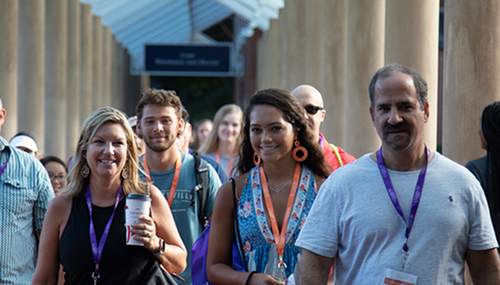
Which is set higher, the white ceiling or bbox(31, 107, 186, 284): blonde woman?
the white ceiling

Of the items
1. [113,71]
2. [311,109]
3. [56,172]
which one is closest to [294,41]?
[56,172]

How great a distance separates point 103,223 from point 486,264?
2.01 meters

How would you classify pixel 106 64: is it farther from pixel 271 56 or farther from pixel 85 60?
pixel 271 56

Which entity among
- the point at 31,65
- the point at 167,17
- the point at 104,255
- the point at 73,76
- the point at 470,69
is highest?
the point at 167,17

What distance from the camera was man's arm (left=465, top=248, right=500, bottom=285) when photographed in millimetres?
2796

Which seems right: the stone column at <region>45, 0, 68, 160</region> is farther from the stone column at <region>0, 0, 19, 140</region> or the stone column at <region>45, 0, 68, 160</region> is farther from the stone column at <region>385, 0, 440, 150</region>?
the stone column at <region>385, 0, 440, 150</region>

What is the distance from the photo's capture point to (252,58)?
103ft

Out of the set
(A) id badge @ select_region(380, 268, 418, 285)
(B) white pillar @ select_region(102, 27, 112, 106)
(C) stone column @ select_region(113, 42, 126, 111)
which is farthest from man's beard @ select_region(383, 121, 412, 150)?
(C) stone column @ select_region(113, 42, 126, 111)

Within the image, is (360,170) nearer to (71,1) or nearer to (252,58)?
(71,1)

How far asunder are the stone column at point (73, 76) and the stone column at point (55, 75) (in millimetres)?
1675

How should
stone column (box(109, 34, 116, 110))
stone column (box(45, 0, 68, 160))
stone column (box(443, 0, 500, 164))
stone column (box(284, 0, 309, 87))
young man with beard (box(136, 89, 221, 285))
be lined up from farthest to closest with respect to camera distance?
stone column (box(109, 34, 116, 110)) < stone column (box(45, 0, 68, 160)) < stone column (box(284, 0, 309, 87)) < stone column (box(443, 0, 500, 164)) < young man with beard (box(136, 89, 221, 285))

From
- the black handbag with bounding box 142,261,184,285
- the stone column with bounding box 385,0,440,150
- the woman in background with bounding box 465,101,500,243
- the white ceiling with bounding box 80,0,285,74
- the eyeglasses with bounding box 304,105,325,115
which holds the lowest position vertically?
the black handbag with bounding box 142,261,184,285

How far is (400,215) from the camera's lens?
108 inches

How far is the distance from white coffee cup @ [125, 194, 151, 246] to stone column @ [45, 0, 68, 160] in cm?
1527
